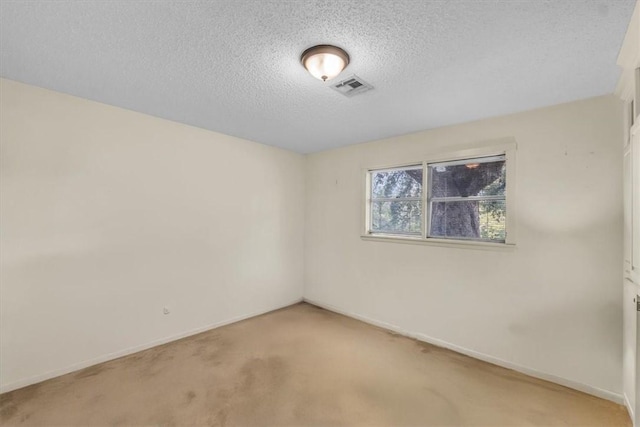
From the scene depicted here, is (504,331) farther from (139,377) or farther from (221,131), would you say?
(221,131)

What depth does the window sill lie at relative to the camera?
108 inches

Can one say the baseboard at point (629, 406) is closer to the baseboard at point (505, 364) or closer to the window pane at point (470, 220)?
the baseboard at point (505, 364)

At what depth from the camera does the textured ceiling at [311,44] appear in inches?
56.9

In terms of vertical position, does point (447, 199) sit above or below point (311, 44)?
below

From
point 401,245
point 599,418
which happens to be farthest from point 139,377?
point 599,418

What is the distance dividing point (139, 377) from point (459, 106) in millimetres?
3851

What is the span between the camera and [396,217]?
375 centimetres

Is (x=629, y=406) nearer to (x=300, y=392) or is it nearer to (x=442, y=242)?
(x=442, y=242)

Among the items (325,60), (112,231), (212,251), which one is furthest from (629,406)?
(112,231)

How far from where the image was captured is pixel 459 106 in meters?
2.61

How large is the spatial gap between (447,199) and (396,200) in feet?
2.26

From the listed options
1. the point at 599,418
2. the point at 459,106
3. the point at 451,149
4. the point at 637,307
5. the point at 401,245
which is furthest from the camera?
the point at 401,245

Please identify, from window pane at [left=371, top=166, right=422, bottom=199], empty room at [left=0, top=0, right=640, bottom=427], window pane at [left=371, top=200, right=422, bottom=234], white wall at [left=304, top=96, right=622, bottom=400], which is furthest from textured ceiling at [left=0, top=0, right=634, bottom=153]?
window pane at [left=371, top=200, right=422, bottom=234]

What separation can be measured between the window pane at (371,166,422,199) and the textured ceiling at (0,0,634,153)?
95 cm
